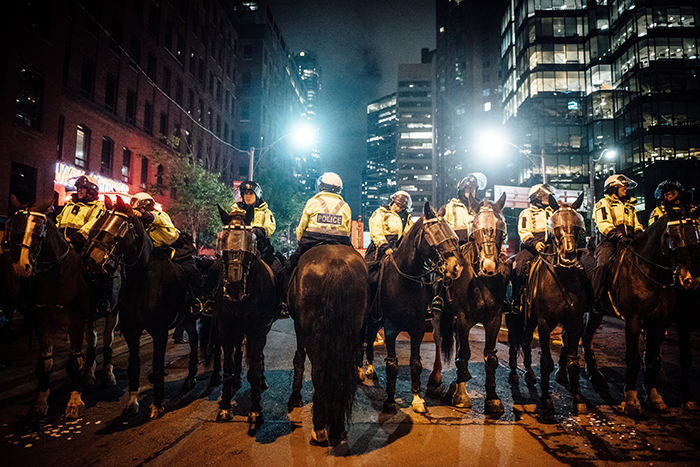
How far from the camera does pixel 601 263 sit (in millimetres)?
6195

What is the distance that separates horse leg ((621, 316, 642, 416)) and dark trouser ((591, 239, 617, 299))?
649 mm

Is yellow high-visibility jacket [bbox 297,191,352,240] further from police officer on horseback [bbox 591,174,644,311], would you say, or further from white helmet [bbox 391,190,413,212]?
police officer on horseback [bbox 591,174,644,311]

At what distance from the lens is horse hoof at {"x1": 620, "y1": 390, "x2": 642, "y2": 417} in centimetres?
522

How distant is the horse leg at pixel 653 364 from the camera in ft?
18.1

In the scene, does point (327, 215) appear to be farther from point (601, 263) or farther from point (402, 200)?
point (601, 263)

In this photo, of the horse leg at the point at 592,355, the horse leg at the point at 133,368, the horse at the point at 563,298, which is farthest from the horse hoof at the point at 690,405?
the horse leg at the point at 133,368

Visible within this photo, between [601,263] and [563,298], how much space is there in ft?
4.04

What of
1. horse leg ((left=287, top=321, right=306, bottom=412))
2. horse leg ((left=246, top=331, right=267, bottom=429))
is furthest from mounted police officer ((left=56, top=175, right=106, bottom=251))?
horse leg ((left=287, top=321, right=306, bottom=412))

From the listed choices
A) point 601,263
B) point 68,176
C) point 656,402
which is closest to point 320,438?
point 656,402

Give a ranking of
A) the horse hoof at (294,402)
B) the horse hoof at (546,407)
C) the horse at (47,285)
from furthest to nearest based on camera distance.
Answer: the horse hoof at (294,402) → the horse hoof at (546,407) → the horse at (47,285)

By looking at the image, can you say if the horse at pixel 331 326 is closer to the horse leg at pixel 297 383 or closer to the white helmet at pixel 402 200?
the horse leg at pixel 297 383

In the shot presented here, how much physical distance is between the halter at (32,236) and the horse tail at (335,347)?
161 inches

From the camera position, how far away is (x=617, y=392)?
249 inches

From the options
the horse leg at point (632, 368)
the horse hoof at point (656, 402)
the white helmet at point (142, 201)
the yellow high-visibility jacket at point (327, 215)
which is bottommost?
the horse hoof at point (656, 402)
